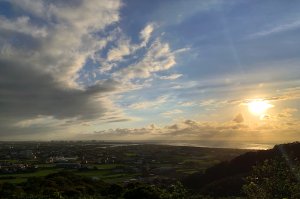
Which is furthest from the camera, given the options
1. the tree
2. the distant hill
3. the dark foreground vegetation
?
the distant hill

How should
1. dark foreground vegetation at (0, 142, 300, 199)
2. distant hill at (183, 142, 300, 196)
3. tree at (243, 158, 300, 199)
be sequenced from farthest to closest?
distant hill at (183, 142, 300, 196), dark foreground vegetation at (0, 142, 300, 199), tree at (243, 158, 300, 199)

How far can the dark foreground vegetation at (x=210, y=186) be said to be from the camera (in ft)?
80.3

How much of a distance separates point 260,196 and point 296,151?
58291 mm

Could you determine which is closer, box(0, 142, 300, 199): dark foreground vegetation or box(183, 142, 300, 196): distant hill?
box(0, 142, 300, 199): dark foreground vegetation

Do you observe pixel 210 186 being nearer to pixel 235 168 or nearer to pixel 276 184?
pixel 235 168

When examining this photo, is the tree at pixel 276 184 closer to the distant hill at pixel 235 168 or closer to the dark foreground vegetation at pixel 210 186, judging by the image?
the dark foreground vegetation at pixel 210 186

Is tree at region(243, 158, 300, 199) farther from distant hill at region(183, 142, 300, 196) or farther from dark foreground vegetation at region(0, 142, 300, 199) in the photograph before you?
distant hill at region(183, 142, 300, 196)

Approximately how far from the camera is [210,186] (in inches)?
2874

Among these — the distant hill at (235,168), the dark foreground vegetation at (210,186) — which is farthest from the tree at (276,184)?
the distant hill at (235,168)

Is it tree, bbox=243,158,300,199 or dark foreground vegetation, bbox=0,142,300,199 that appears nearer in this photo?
tree, bbox=243,158,300,199

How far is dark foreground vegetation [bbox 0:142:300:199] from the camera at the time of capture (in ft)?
80.3

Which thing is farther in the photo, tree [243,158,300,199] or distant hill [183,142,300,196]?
distant hill [183,142,300,196]

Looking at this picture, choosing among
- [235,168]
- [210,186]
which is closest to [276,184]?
[210,186]

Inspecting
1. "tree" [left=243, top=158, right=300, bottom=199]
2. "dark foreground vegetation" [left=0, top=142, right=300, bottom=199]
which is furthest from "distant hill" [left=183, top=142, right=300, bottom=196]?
"tree" [left=243, top=158, right=300, bottom=199]
